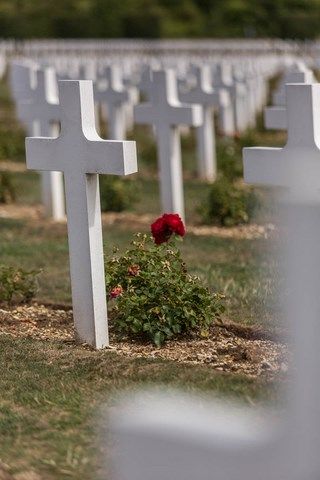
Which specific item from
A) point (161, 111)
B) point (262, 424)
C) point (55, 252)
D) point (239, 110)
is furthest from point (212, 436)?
point (239, 110)

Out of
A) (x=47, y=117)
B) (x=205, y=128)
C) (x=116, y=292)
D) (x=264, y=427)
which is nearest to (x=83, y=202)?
(x=116, y=292)

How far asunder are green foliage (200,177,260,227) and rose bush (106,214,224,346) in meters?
4.09

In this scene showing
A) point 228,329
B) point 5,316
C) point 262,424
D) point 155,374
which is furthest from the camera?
point 5,316

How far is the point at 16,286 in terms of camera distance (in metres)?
6.80

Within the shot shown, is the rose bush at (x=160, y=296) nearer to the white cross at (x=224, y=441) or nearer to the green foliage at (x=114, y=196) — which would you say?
the white cross at (x=224, y=441)

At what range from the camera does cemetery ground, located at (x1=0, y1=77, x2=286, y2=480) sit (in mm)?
4188

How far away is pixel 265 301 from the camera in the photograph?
5219mm

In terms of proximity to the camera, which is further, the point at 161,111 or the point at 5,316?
the point at 161,111

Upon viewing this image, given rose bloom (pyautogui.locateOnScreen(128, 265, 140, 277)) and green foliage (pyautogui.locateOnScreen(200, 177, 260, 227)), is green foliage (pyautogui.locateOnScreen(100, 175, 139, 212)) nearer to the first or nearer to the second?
green foliage (pyautogui.locateOnScreen(200, 177, 260, 227))

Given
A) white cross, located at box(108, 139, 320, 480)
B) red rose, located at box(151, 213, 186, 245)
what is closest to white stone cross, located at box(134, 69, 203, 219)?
red rose, located at box(151, 213, 186, 245)

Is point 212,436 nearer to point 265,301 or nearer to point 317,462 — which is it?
point 317,462

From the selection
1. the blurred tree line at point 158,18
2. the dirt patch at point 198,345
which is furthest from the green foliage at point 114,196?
the blurred tree line at point 158,18

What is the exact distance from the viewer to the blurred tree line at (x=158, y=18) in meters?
49.2

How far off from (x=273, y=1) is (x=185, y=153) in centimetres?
3700
